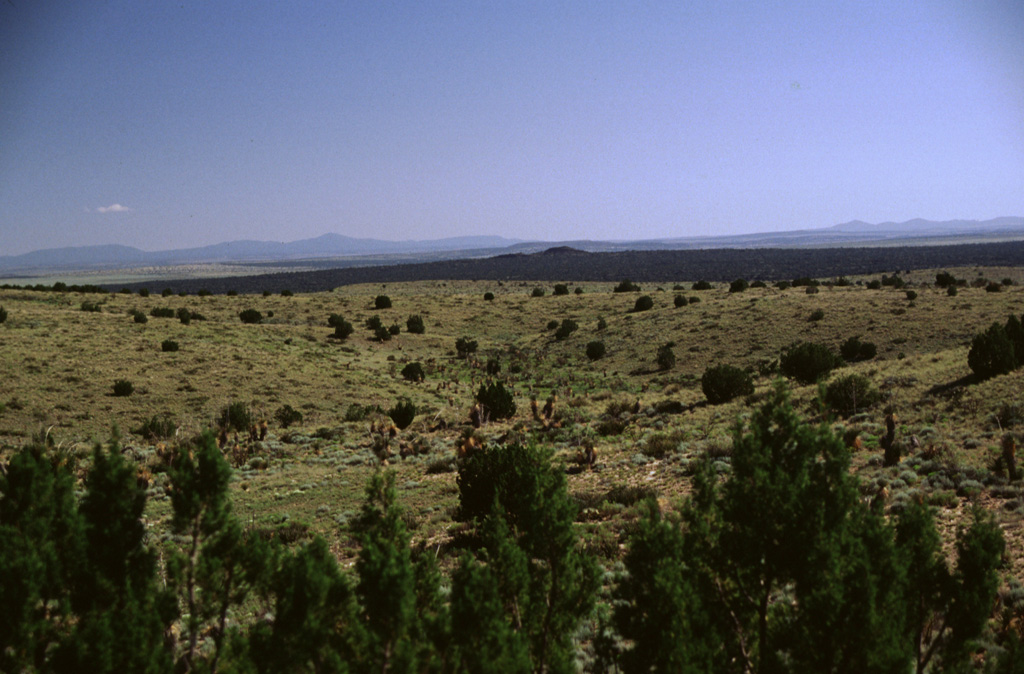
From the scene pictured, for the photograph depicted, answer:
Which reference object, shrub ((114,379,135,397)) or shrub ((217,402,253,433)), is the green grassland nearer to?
shrub ((114,379,135,397))

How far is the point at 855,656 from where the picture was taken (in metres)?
5.53

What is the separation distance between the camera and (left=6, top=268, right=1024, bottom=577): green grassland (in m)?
14.0

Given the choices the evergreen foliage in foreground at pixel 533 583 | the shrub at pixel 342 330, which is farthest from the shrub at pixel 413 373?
the evergreen foliage in foreground at pixel 533 583

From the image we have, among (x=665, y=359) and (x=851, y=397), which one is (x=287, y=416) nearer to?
(x=851, y=397)

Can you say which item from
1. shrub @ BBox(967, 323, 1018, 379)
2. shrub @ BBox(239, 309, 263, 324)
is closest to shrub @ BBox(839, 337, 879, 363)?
shrub @ BBox(967, 323, 1018, 379)

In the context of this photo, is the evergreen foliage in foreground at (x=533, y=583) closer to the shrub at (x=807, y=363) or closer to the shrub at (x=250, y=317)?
the shrub at (x=807, y=363)

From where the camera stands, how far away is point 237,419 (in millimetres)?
24891

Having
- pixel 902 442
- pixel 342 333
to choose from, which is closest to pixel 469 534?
pixel 902 442

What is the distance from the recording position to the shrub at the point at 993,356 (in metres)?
18.2

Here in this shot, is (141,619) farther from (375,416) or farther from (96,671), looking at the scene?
(375,416)

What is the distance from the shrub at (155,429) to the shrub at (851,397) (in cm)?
2265

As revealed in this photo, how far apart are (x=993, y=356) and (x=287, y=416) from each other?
24674mm

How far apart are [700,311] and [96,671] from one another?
45956 mm

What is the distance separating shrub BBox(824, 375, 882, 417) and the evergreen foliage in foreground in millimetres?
12501
